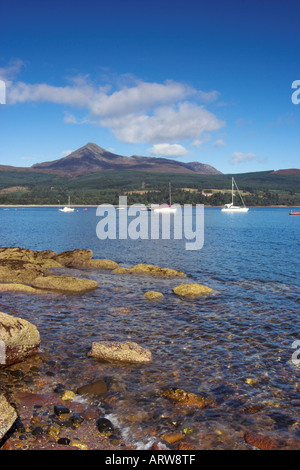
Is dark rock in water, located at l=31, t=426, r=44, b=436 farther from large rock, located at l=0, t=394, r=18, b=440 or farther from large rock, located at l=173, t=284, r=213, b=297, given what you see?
large rock, located at l=173, t=284, r=213, b=297

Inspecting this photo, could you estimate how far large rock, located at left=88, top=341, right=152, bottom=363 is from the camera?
12.7m

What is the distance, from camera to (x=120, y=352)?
12.9 metres

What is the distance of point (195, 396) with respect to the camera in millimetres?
10297

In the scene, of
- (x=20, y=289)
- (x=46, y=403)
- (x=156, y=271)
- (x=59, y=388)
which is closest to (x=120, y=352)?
(x=59, y=388)

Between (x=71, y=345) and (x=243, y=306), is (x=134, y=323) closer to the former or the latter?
(x=71, y=345)

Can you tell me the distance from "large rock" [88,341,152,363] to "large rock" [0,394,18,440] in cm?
454

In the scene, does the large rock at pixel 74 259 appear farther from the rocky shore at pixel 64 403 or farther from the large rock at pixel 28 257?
the rocky shore at pixel 64 403

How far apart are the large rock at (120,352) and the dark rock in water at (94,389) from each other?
194 centimetres

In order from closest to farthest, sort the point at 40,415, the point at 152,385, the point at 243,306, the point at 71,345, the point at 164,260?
1. the point at 40,415
2. the point at 152,385
3. the point at 71,345
4. the point at 243,306
5. the point at 164,260

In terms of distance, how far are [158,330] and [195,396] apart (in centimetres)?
A: 601

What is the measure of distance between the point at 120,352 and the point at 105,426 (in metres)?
4.26

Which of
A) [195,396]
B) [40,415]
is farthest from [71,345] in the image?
[195,396]

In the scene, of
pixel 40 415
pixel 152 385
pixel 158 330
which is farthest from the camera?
pixel 158 330

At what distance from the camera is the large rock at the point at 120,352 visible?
1274 cm
